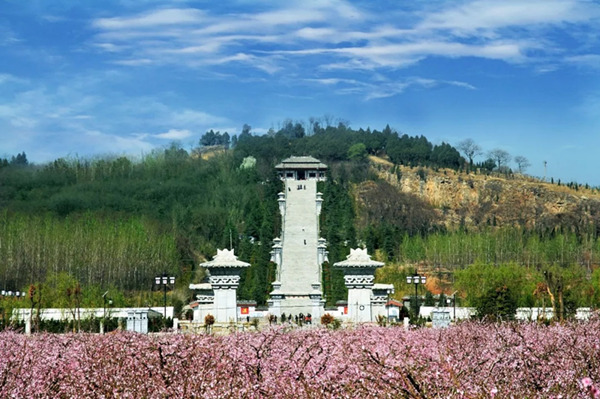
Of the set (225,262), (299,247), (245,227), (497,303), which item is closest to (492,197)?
(245,227)

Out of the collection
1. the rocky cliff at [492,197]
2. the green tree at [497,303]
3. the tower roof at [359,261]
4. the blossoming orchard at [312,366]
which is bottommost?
the blossoming orchard at [312,366]

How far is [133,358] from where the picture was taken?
15.3 meters

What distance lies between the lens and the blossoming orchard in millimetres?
12047

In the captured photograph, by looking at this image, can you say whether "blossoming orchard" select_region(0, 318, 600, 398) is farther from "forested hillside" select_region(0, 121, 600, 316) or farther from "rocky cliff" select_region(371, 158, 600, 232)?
"rocky cliff" select_region(371, 158, 600, 232)

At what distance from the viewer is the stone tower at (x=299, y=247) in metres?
55.0

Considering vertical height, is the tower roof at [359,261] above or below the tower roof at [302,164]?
below

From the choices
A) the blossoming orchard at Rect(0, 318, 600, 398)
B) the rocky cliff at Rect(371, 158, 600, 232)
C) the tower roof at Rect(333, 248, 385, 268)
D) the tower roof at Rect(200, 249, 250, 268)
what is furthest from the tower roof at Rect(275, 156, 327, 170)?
the blossoming orchard at Rect(0, 318, 600, 398)

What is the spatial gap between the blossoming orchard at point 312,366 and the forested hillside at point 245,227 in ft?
52.8

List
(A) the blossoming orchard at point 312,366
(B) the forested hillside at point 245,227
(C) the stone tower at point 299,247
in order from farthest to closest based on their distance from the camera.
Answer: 1. (B) the forested hillside at point 245,227
2. (C) the stone tower at point 299,247
3. (A) the blossoming orchard at point 312,366

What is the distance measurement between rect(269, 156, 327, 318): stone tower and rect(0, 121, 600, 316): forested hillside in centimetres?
110

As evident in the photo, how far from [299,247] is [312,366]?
48.4 meters

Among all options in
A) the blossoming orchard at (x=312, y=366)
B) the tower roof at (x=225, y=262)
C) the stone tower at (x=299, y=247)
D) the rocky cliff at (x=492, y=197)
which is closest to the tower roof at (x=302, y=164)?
the stone tower at (x=299, y=247)

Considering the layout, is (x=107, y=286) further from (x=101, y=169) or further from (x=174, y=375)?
(x=174, y=375)

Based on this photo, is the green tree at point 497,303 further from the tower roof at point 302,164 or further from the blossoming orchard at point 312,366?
the tower roof at point 302,164
